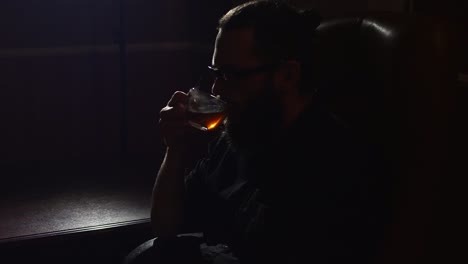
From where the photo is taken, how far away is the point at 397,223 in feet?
3.95

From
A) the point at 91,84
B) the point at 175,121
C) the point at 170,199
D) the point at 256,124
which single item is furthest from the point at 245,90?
the point at 91,84

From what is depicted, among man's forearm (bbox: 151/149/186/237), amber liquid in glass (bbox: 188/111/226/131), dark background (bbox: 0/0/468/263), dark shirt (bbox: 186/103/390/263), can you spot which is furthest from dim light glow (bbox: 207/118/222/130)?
dark background (bbox: 0/0/468/263)

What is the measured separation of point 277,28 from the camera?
4.51 feet

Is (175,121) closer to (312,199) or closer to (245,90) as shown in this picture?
(245,90)

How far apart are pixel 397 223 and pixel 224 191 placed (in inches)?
18.8

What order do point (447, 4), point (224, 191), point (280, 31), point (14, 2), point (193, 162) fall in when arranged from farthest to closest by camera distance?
point (14, 2)
point (193, 162)
point (447, 4)
point (224, 191)
point (280, 31)

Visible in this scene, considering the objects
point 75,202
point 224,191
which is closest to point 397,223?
point 224,191

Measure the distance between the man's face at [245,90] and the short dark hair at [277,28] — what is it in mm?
18

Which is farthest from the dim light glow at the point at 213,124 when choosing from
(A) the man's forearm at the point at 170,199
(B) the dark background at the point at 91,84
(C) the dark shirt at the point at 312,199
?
(B) the dark background at the point at 91,84

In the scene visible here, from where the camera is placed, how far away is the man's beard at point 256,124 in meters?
1.37

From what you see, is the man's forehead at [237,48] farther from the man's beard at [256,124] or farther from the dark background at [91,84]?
the dark background at [91,84]

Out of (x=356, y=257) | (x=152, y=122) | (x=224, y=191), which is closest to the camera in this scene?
(x=356, y=257)

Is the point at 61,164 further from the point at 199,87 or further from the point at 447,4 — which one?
the point at 447,4

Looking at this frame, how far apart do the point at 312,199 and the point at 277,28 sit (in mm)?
399
